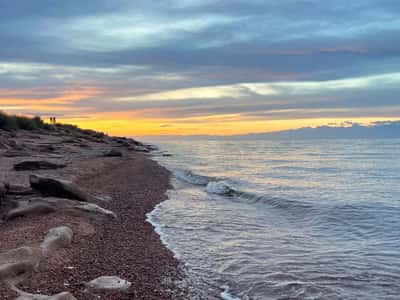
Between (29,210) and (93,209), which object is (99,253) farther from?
(93,209)

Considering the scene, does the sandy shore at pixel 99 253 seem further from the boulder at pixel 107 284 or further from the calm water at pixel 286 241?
the calm water at pixel 286 241

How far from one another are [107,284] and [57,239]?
2134 mm

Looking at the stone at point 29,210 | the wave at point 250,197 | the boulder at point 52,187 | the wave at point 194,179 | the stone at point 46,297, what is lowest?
the wave at point 194,179

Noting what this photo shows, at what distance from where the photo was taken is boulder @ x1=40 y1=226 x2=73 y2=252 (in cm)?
736

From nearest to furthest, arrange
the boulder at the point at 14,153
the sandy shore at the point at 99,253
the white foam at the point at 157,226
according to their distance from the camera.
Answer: the sandy shore at the point at 99,253 < the white foam at the point at 157,226 < the boulder at the point at 14,153

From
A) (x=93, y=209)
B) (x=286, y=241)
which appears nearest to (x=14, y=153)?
(x=93, y=209)

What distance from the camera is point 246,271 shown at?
737cm

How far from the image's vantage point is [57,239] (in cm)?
777

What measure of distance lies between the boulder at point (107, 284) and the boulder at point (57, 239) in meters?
1.43

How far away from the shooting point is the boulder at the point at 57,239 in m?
7.36

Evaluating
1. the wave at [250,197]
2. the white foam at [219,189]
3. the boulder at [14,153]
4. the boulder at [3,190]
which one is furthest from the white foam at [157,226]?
the boulder at [14,153]

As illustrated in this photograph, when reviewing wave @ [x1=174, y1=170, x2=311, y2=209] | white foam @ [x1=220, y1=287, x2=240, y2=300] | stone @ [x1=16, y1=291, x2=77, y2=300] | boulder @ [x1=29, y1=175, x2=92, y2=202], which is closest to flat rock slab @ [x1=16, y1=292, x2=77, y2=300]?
stone @ [x1=16, y1=291, x2=77, y2=300]

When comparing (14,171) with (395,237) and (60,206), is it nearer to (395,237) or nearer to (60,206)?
(60,206)

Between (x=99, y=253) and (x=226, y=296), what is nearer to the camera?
(x=226, y=296)
